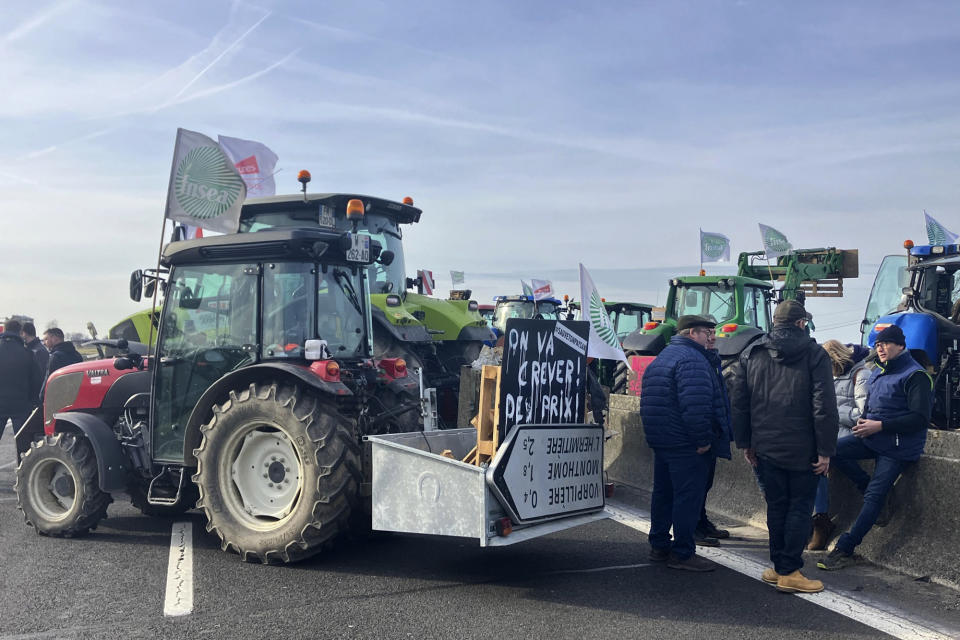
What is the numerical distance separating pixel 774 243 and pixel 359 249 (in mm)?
14854

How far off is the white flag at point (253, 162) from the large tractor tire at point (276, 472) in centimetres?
623

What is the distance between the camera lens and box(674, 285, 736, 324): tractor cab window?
1355 centimetres

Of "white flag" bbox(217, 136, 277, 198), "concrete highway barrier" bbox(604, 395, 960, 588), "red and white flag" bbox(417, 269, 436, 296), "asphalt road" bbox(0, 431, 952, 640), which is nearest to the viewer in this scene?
"asphalt road" bbox(0, 431, 952, 640)

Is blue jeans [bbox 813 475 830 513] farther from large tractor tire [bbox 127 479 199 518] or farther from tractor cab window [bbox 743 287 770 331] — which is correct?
→ tractor cab window [bbox 743 287 770 331]

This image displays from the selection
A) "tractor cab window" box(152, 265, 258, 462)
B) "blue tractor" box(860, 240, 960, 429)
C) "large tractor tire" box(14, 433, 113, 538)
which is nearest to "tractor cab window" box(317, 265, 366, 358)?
"tractor cab window" box(152, 265, 258, 462)

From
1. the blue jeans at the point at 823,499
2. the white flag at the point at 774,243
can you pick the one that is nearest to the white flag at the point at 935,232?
the white flag at the point at 774,243

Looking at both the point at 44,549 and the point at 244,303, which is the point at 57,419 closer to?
the point at 44,549

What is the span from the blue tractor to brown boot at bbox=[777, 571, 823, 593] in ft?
7.81

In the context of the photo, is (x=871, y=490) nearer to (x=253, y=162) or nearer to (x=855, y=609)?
(x=855, y=609)

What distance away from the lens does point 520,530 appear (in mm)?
5344

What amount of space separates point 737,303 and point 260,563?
947cm

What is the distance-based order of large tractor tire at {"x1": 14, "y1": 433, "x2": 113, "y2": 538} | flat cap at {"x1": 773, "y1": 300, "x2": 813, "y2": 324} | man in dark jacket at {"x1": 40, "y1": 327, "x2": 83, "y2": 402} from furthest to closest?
man in dark jacket at {"x1": 40, "y1": 327, "x2": 83, "y2": 402} → large tractor tire at {"x1": 14, "y1": 433, "x2": 113, "y2": 538} → flat cap at {"x1": 773, "y1": 300, "x2": 813, "y2": 324}

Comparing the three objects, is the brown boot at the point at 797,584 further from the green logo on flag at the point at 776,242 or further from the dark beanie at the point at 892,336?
the green logo on flag at the point at 776,242

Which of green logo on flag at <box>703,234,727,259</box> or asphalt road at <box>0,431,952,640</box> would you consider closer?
asphalt road at <box>0,431,952,640</box>
